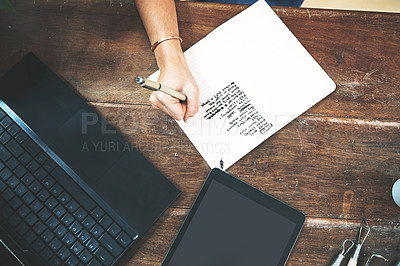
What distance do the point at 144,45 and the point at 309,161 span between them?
37 cm

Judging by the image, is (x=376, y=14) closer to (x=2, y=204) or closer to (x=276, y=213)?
(x=276, y=213)

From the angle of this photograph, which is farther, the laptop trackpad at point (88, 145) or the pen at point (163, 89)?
the laptop trackpad at point (88, 145)

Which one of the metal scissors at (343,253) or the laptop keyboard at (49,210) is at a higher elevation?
the laptop keyboard at (49,210)

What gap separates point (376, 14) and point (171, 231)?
1.82 feet

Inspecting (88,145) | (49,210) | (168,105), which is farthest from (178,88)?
(49,210)

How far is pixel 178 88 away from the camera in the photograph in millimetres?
602

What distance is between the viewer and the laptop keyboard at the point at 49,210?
55 cm

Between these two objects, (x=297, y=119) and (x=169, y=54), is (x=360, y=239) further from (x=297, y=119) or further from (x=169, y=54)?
(x=169, y=54)

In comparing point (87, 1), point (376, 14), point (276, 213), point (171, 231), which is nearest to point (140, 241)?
point (171, 231)

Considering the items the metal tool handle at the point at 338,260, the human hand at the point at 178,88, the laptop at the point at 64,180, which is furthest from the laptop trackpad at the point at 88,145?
the metal tool handle at the point at 338,260

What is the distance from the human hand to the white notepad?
31 mm

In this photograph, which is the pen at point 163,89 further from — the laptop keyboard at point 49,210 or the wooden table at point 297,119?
the laptop keyboard at point 49,210

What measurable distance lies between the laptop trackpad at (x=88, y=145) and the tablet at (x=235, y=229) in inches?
6.7

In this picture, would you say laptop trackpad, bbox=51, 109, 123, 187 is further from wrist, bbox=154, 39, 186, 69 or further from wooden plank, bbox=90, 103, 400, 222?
wrist, bbox=154, 39, 186, 69
